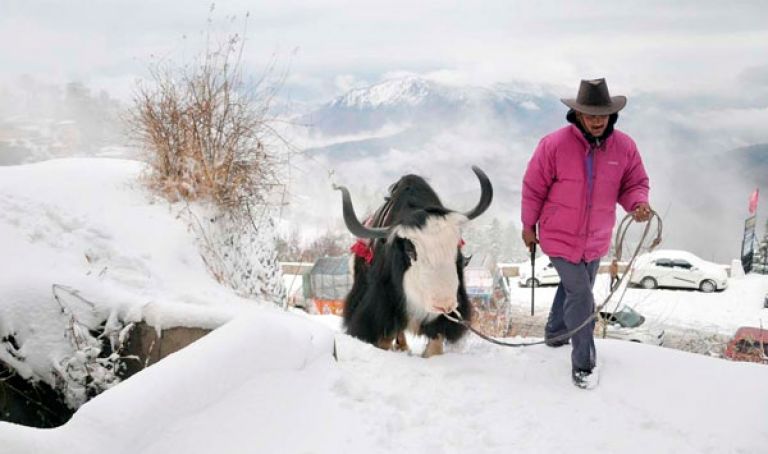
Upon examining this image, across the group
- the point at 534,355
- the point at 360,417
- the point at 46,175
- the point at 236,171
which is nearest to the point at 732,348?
the point at 534,355

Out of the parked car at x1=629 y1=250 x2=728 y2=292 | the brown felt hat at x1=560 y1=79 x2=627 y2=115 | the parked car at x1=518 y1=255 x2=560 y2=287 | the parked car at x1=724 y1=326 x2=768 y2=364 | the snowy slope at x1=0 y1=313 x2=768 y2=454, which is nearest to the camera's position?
the snowy slope at x1=0 y1=313 x2=768 y2=454

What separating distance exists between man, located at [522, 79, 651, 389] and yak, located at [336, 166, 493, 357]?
60cm

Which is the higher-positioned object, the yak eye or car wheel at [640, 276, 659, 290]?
the yak eye

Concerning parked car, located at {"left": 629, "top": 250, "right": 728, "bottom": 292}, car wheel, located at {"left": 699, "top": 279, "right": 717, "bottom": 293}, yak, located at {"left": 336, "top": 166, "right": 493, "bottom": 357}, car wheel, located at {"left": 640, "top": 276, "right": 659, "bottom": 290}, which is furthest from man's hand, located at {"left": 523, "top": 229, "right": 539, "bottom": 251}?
car wheel, located at {"left": 699, "top": 279, "right": 717, "bottom": 293}

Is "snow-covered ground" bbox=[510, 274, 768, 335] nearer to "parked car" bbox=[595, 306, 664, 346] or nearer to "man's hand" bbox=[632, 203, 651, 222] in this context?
"parked car" bbox=[595, 306, 664, 346]

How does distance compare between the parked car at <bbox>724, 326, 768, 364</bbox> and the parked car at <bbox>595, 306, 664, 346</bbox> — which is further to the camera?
the parked car at <bbox>595, 306, 664, 346</bbox>

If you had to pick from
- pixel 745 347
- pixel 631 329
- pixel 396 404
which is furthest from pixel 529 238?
pixel 631 329

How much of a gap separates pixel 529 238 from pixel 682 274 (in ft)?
75.4

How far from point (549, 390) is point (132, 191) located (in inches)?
160

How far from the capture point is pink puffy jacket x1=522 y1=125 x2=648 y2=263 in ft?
10.1

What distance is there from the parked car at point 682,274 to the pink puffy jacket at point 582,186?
71.7 feet

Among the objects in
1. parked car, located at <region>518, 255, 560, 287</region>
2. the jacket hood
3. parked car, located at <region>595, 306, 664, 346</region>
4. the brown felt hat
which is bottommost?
parked car, located at <region>518, 255, 560, 287</region>

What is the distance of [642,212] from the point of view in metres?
3.03

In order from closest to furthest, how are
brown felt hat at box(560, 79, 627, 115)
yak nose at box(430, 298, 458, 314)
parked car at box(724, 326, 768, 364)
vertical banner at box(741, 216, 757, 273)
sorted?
brown felt hat at box(560, 79, 627, 115) → yak nose at box(430, 298, 458, 314) → parked car at box(724, 326, 768, 364) → vertical banner at box(741, 216, 757, 273)
